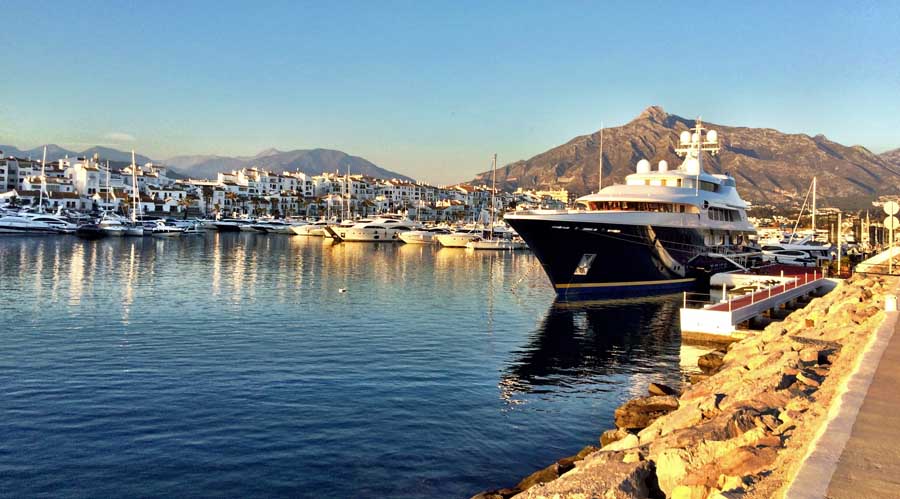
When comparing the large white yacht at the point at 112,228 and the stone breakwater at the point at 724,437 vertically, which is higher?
the large white yacht at the point at 112,228

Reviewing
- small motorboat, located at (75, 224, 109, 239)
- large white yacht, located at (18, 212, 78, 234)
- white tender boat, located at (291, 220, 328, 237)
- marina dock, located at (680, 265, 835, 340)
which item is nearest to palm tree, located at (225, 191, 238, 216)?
white tender boat, located at (291, 220, 328, 237)

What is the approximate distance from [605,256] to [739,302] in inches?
406

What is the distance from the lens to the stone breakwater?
702 centimetres

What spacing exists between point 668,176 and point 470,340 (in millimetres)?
24568

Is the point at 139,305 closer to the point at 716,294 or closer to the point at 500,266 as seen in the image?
the point at 716,294

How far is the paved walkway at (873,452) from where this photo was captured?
5840 millimetres

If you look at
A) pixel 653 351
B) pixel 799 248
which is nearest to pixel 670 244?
pixel 653 351

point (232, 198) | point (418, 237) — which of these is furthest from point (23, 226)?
point (232, 198)

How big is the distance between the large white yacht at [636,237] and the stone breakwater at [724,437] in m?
19.7

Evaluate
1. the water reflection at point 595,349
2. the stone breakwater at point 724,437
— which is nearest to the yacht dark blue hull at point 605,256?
the water reflection at point 595,349

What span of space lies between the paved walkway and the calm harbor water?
18.7ft

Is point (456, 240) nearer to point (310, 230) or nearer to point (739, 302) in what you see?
point (310, 230)

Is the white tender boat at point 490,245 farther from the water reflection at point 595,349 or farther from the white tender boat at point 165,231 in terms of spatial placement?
the water reflection at point 595,349

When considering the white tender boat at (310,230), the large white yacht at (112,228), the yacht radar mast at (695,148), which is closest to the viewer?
the yacht radar mast at (695,148)
